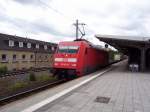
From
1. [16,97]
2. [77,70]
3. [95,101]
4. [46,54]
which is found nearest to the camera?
[95,101]

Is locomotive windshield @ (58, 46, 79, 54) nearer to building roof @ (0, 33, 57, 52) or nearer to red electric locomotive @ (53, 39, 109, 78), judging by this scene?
red electric locomotive @ (53, 39, 109, 78)

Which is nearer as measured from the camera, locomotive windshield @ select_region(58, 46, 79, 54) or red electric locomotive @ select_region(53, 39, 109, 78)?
red electric locomotive @ select_region(53, 39, 109, 78)

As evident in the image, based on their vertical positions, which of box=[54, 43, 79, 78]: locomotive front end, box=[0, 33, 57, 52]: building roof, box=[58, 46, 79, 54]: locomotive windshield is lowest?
box=[54, 43, 79, 78]: locomotive front end

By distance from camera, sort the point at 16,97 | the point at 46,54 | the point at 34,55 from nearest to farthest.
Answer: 1. the point at 16,97
2. the point at 34,55
3. the point at 46,54

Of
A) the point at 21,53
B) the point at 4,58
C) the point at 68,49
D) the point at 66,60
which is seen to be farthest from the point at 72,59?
the point at 21,53

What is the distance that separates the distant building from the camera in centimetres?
3344

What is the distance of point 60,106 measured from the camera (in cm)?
666

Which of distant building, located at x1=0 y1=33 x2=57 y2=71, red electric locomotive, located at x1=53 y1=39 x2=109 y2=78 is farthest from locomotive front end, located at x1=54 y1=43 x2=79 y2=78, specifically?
distant building, located at x1=0 y1=33 x2=57 y2=71

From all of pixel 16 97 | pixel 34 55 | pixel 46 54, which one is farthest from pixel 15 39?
pixel 16 97

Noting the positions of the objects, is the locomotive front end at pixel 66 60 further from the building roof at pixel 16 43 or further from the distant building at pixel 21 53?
the building roof at pixel 16 43

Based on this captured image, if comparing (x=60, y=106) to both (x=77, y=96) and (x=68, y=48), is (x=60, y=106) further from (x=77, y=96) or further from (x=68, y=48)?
(x=68, y=48)

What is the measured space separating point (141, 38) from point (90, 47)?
18.0ft

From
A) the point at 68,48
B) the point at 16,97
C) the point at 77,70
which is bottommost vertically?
the point at 16,97

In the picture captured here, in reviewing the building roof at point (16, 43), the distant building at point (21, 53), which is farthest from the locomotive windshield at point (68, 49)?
the building roof at point (16, 43)
